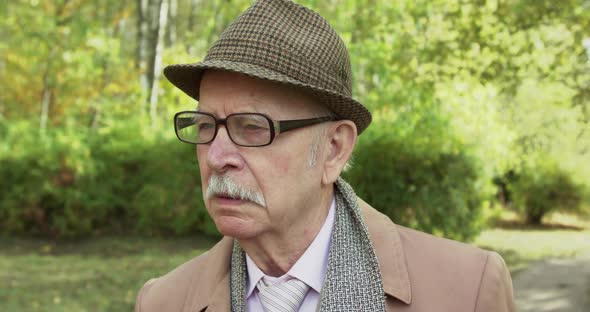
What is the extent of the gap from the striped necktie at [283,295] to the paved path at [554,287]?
21.4 feet

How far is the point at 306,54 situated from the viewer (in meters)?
1.88

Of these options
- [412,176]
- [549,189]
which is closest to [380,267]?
[412,176]

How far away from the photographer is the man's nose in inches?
72.6

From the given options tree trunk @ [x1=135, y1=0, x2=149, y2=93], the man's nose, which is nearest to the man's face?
the man's nose

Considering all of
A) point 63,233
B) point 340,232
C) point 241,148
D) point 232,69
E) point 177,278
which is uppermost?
point 232,69

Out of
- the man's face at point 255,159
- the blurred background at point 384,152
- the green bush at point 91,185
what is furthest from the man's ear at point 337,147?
the green bush at point 91,185

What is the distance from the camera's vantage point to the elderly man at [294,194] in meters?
1.85

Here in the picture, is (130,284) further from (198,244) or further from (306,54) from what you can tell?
(306,54)

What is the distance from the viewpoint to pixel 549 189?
16.1 meters

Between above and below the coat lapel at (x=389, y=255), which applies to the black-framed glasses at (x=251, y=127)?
above

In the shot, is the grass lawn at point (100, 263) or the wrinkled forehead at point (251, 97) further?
the grass lawn at point (100, 263)

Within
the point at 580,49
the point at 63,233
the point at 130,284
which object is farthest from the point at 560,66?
the point at 63,233

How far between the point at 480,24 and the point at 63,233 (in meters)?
8.63

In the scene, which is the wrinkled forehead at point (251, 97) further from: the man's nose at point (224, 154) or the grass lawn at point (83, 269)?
the grass lawn at point (83, 269)
